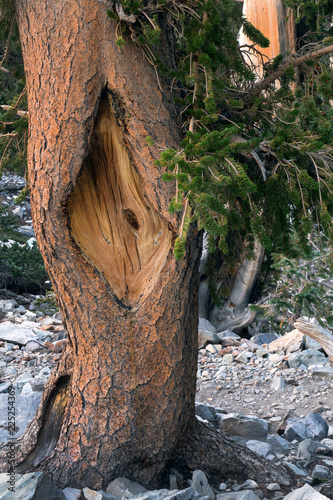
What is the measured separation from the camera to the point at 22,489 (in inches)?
98.5

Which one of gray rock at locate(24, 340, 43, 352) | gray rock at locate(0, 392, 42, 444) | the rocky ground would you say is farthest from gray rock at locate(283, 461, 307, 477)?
gray rock at locate(24, 340, 43, 352)

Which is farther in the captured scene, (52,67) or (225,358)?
(225,358)

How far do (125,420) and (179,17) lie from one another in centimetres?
257

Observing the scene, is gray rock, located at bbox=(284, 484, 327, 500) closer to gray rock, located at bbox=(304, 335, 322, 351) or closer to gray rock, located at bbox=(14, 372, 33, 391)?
gray rock, located at bbox=(14, 372, 33, 391)

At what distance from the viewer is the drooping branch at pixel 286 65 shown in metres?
3.07

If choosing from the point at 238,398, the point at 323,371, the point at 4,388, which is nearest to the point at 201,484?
the point at 4,388

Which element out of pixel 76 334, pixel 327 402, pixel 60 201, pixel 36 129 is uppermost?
pixel 36 129

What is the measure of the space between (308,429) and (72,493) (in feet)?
8.67

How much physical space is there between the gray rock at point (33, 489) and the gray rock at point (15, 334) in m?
3.87

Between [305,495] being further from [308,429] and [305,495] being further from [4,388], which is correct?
[4,388]

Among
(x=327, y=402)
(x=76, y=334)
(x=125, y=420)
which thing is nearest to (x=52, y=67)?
(x=76, y=334)

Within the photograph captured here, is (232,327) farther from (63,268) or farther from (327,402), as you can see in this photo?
(63,268)

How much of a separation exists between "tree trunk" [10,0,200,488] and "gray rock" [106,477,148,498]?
3.2 inches

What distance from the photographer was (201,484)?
291cm
